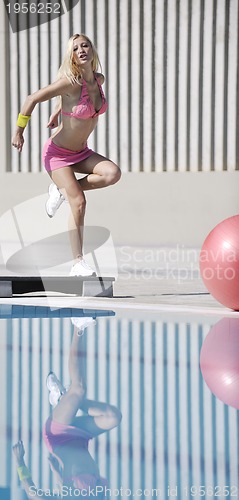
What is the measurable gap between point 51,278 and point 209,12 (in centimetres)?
509

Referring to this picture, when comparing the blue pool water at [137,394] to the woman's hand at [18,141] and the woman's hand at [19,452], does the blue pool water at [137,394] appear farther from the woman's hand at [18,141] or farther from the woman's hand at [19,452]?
the woman's hand at [18,141]

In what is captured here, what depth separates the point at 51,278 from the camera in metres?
7.88

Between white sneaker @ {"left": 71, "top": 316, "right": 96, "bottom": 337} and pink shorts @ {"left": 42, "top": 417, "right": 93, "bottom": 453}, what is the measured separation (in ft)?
8.11

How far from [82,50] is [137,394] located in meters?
3.72

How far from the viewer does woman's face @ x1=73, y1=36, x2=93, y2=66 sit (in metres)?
7.93

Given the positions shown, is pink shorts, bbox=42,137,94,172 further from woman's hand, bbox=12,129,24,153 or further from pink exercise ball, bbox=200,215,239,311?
pink exercise ball, bbox=200,215,239,311

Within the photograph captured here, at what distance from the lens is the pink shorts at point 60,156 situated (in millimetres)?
8117

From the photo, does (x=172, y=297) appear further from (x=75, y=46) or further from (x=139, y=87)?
(x=139, y=87)

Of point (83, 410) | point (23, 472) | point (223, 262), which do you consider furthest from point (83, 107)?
point (23, 472)

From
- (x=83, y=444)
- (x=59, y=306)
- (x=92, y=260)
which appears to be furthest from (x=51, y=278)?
(x=83, y=444)

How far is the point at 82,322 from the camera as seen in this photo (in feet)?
23.4

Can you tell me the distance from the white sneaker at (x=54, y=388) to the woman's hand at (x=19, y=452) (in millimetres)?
674

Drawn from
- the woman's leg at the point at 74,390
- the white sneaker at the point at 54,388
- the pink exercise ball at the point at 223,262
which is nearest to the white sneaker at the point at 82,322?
the woman's leg at the point at 74,390

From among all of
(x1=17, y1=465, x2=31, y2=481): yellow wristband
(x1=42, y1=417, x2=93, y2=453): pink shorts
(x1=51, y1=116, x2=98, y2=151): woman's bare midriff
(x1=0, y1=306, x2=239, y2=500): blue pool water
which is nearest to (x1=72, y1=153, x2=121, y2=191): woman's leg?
(x1=51, y1=116, x2=98, y2=151): woman's bare midriff
